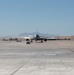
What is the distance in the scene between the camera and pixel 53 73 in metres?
16.8

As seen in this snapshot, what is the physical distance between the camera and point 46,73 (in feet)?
55.3

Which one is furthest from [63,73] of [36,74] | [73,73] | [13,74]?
[13,74]

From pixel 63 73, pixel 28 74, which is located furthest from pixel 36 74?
pixel 63 73

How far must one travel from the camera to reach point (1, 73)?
16.8m

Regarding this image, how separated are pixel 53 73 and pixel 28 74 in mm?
1530

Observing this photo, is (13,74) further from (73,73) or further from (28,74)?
(73,73)

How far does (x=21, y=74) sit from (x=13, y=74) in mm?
456

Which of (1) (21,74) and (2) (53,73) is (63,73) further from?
(1) (21,74)

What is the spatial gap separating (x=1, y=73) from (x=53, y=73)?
3.05 metres

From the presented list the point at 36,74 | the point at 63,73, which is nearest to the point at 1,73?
the point at 36,74

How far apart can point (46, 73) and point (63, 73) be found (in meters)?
1.00

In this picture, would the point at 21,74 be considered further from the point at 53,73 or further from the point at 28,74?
the point at 53,73

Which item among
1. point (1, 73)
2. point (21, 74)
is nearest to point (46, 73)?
point (21, 74)

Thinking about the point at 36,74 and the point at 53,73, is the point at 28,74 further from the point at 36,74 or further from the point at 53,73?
the point at 53,73
